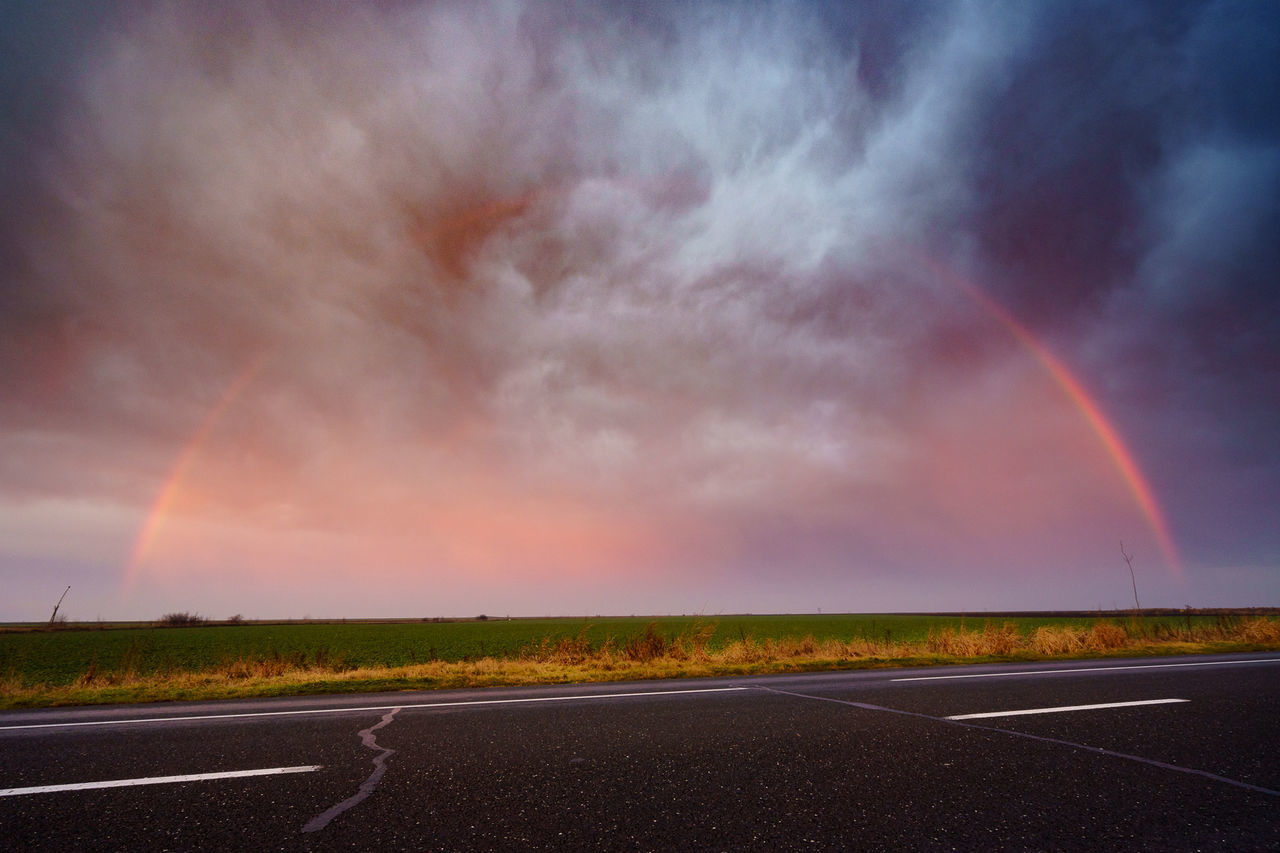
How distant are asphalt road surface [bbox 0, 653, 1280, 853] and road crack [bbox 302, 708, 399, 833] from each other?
21 millimetres

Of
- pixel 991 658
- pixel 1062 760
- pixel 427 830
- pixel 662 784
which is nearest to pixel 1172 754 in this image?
pixel 1062 760

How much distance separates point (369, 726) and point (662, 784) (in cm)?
418

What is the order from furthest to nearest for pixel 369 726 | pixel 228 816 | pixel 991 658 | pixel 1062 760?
1. pixel 991 658
2. pixel 369 726
3. pixel 1062 760
4. pixel 228 816

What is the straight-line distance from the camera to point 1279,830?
11.7 feet

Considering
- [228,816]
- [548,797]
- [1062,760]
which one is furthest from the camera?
[1062,760]

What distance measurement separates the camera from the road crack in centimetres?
377

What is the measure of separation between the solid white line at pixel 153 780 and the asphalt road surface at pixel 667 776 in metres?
0.03

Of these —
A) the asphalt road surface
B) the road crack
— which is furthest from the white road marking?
the road crack

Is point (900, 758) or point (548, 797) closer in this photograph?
point (548, 797)

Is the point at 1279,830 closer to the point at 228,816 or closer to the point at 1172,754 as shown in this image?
the point at 1172,754

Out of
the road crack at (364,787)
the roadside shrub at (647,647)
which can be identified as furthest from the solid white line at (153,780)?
the roadside shrub at (647,647)

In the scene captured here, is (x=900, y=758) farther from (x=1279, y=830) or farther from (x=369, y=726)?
(x=369, y=726)

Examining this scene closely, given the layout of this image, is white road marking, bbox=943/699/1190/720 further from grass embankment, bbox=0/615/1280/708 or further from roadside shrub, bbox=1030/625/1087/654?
roadside shrub, bbox=1030/625/1087/654

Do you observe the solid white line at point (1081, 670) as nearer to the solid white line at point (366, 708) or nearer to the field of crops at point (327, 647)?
the solid white line at point (366, 708)
